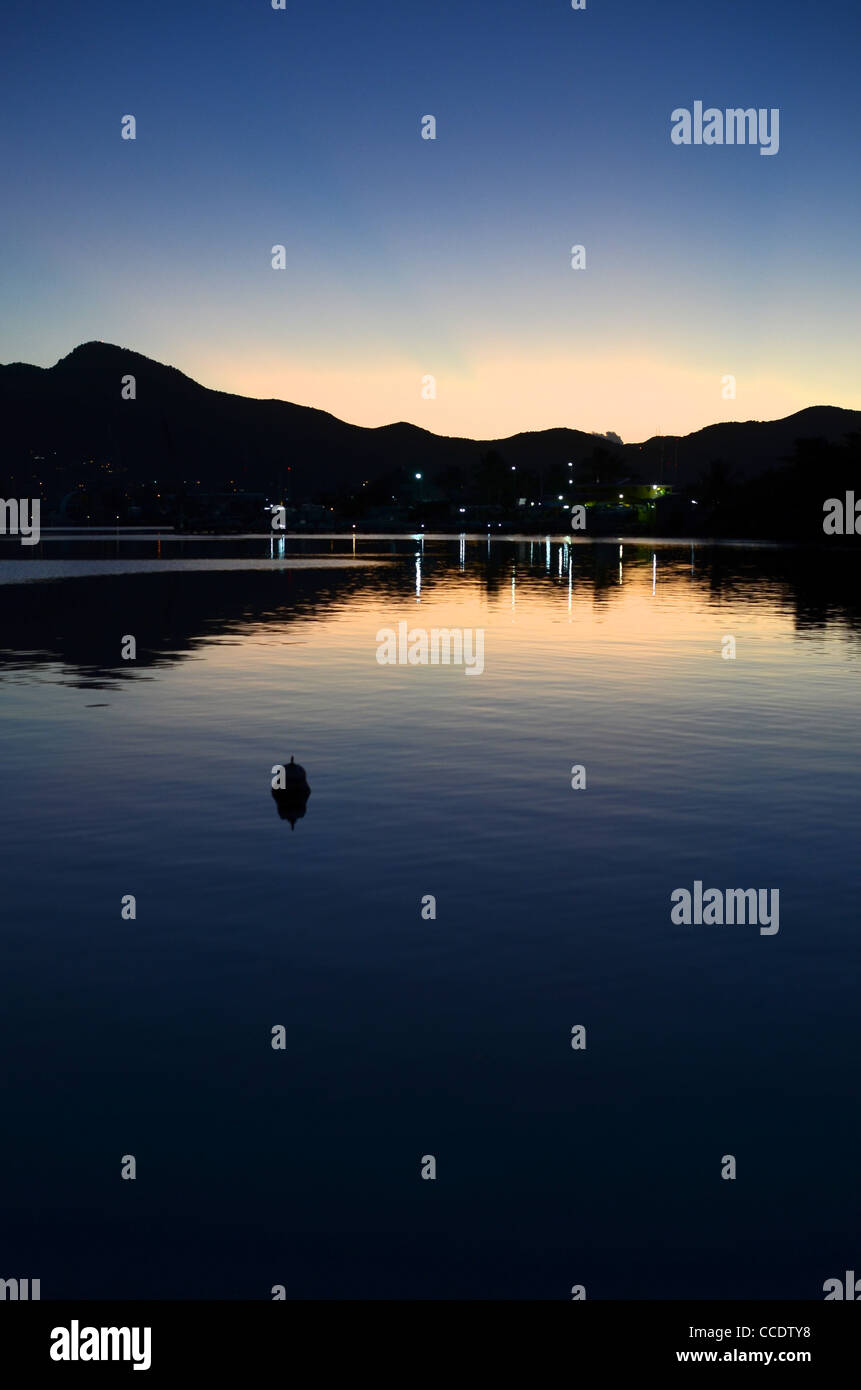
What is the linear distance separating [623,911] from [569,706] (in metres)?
20.2

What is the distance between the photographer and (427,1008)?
14.0 meters

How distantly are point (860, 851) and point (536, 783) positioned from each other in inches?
286

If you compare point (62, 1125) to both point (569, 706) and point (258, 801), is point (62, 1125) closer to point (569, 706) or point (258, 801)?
point (258, 801)

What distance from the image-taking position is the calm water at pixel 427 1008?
9.70 m

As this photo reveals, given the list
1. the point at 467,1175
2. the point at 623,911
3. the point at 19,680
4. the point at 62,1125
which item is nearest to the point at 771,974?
the point at 623,911

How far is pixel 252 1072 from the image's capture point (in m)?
12.4

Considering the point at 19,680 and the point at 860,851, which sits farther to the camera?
the point at 19,680

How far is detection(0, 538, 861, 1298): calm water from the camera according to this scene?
9.70 metres

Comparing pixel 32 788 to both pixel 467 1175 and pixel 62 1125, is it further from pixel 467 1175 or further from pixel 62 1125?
pixel 467 1175

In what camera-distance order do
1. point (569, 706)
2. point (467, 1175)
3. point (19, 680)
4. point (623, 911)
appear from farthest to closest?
point (19, 680) < point (569, 706) < point (623, 911) < point (467, 1175)

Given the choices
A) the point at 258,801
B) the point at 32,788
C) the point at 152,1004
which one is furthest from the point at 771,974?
the point at 32,788

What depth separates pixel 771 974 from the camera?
15.3 metres
